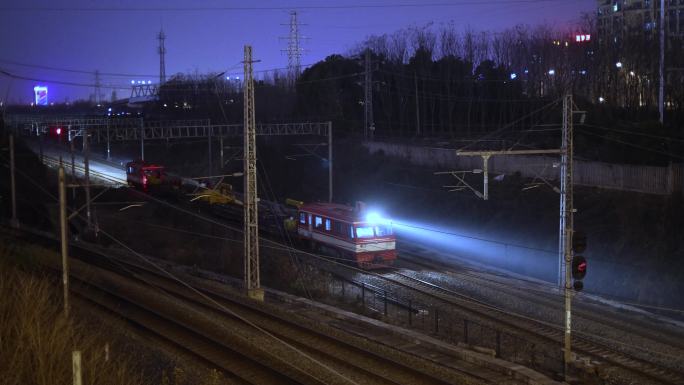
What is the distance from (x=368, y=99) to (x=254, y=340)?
101 feet

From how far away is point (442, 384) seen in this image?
37.6ft

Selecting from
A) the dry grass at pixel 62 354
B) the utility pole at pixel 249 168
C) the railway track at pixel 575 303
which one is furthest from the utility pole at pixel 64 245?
the railway track at pixel 575 303

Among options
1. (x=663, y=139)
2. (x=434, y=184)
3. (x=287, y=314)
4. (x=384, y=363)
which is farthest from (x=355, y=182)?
(x=384, y=363)

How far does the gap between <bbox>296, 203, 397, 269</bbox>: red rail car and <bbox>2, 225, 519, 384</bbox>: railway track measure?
6022 millimetres

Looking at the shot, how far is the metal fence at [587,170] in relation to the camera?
25.7 meters

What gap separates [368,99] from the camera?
143ft

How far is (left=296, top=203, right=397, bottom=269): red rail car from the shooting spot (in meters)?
23.7

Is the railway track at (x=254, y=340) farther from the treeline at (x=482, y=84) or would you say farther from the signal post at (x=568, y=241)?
the treeline at (x=482, y=84)

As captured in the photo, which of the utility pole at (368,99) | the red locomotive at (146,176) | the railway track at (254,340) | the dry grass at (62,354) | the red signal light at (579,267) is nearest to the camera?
the dry grass at (62,354)

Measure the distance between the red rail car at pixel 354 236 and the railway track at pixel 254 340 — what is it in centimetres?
602

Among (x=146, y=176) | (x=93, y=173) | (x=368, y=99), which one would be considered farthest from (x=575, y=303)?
(x=93, y=173)

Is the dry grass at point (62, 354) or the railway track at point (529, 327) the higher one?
the dry grass at point (62, 354)

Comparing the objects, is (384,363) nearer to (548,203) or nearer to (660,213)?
(660,213)

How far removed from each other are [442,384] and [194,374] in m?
4.44
